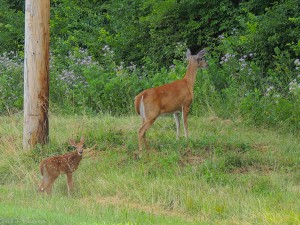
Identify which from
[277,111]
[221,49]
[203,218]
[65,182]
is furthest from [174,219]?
[221,49]

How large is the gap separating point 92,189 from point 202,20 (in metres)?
10.7

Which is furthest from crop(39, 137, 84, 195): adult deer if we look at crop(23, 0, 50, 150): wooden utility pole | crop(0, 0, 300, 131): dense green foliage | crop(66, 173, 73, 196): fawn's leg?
crop(0, 0, 300, 131): dense green foliage

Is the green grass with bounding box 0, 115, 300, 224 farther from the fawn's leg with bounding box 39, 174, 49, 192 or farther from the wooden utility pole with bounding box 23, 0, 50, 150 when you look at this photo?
the wooden utility pole with bounding box 23, 0, 50, 150

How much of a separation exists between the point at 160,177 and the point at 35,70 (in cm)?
326

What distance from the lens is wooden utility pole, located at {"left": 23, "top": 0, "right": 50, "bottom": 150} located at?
12.6 m

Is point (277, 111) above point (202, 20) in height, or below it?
below

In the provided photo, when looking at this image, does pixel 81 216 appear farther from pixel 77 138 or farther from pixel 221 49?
pixel 221 49

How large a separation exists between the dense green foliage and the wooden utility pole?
359cm

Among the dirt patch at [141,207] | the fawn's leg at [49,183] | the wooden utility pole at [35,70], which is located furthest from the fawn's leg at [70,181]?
the wooden utility pole at [35,70]

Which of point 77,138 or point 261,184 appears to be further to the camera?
point 77,138

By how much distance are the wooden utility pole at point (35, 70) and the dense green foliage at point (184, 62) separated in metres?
3.59

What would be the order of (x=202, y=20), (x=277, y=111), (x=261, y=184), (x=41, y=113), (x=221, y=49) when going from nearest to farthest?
(x=261, y=184) < (x=41, y=113) < (x=277, y=111) < (x=221, y=49) < (x=202, y=20)

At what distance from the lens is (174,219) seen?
8.73 m

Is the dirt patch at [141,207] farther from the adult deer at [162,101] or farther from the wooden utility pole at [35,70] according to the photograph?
the wooden utility pole at [35,70]
